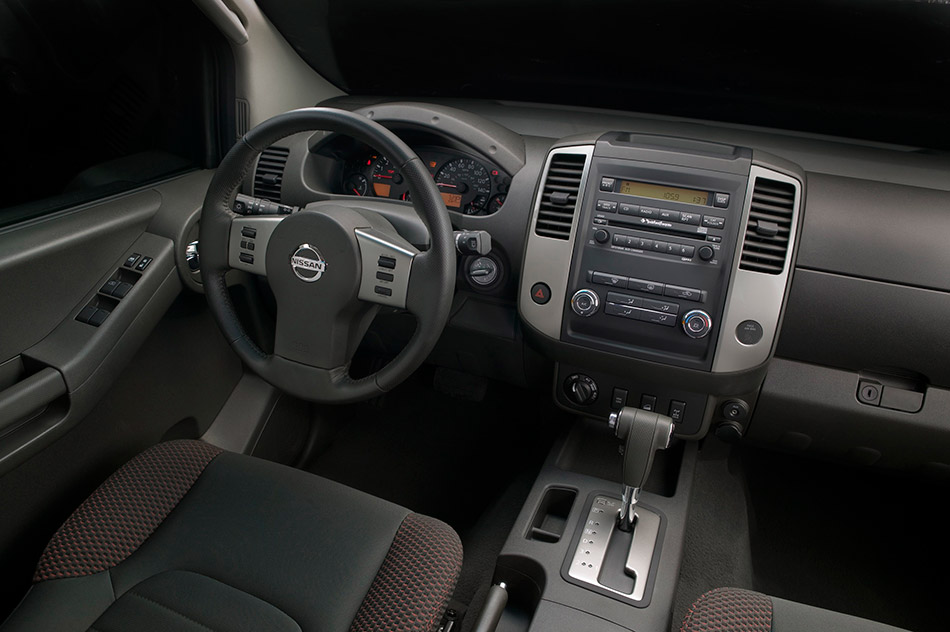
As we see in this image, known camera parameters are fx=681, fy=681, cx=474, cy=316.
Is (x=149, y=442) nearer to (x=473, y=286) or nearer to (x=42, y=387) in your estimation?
(x=42, y=387)

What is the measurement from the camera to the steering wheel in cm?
117

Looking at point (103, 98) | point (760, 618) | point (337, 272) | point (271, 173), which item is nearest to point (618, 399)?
point (760, 618)

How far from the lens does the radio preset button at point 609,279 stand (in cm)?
140

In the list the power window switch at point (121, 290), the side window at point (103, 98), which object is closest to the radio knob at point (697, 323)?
the power window switch at point (121, 290)

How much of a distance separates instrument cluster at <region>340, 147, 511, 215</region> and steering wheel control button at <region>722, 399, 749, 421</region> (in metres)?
0.69

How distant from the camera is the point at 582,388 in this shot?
1588 millimetres

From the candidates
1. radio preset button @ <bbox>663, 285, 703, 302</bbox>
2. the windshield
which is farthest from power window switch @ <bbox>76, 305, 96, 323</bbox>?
radio preset button @ <bbox>663, 285, 703, 302</bbox>

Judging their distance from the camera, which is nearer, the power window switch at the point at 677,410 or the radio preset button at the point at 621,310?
the radio preset button at the point at 621,310

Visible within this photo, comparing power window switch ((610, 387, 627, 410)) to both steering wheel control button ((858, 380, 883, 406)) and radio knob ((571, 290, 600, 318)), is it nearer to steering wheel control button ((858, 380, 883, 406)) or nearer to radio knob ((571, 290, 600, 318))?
radio knob ((571, 290, 600, 318))

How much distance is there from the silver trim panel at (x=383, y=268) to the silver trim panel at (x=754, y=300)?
2.07ft

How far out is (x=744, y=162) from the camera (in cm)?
136

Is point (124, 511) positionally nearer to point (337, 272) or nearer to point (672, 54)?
point (337, 272)

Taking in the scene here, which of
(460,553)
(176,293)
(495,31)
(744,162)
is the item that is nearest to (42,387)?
(176,293)

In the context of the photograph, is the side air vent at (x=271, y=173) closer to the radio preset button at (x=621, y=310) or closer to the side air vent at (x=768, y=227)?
the radio preset button at (x=621, y=310)
